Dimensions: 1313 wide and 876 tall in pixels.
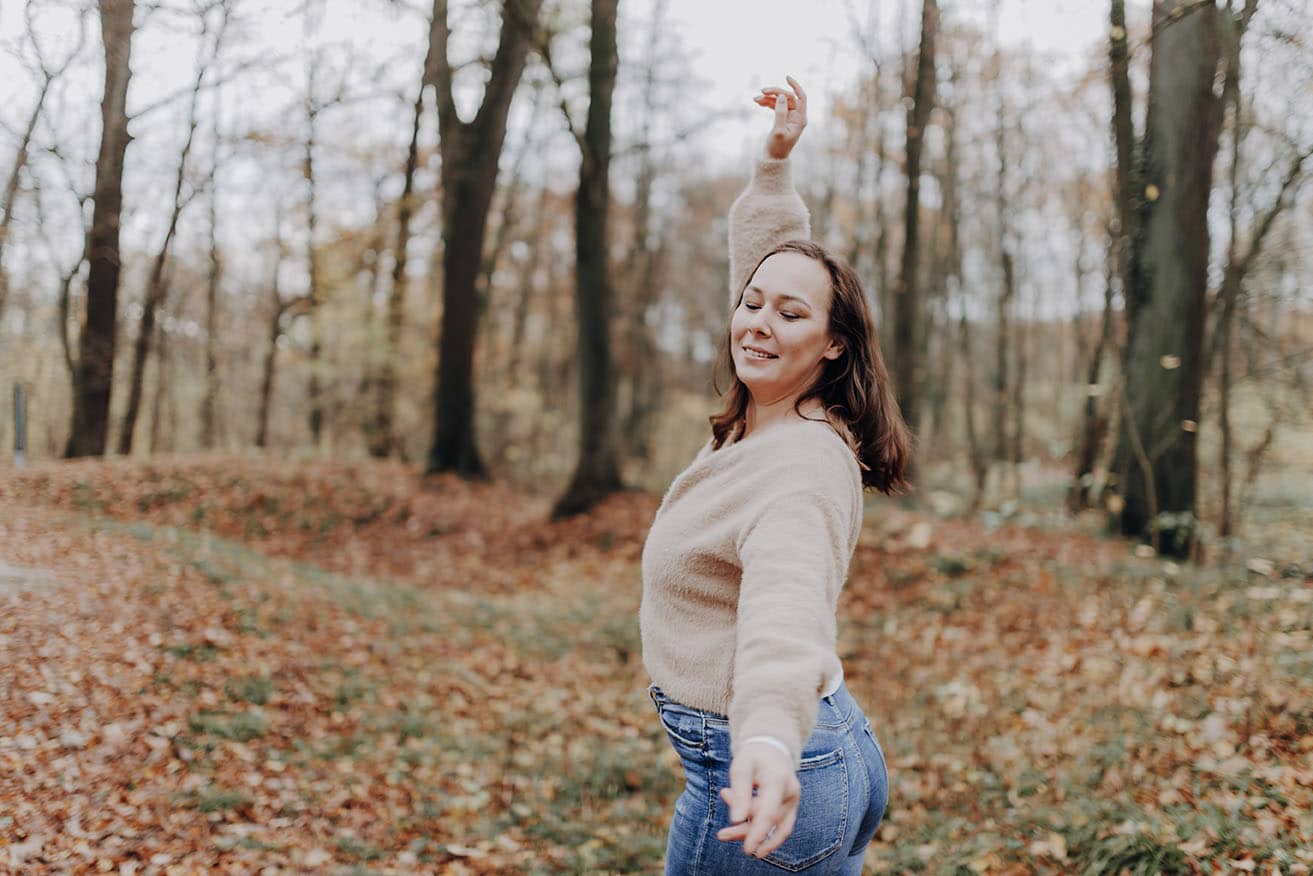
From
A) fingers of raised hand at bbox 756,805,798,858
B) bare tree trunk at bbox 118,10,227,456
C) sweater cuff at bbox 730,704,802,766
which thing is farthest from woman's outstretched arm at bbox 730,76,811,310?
bare tree trunk at bbox 118,10,227,456

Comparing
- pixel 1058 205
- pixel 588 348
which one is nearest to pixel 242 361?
pixel 588 348

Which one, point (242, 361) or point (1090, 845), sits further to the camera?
point (242, 361)

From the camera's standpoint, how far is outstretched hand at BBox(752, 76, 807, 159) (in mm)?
2729

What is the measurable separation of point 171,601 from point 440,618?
8.47 feet

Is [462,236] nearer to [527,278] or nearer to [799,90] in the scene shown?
[527,278]

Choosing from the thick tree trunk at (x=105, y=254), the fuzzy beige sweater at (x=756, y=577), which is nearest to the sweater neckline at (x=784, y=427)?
the fuzzy beige sweater at (x=756, y=577)

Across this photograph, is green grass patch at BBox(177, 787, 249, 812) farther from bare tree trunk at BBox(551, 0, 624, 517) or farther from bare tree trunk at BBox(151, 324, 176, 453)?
bare tree trunk at BBox(551, 0, 624, 517)

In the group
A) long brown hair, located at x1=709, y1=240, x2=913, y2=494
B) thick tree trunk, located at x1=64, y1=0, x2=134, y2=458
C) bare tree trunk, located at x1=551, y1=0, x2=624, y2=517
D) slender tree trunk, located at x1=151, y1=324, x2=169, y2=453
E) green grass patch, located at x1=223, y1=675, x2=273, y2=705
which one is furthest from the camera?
bare tree trunk, located at x1=551, y1=0, x2=624, y2=517

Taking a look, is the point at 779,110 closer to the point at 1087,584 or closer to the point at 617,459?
the point at 1087,584

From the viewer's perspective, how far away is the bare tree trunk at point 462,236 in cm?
1449

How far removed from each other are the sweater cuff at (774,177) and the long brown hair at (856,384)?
35.3 inches

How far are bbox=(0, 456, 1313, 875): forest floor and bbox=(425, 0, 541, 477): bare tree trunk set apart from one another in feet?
18.7

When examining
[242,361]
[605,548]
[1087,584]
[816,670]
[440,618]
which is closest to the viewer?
[816,670]

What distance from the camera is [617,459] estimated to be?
43.0ft
